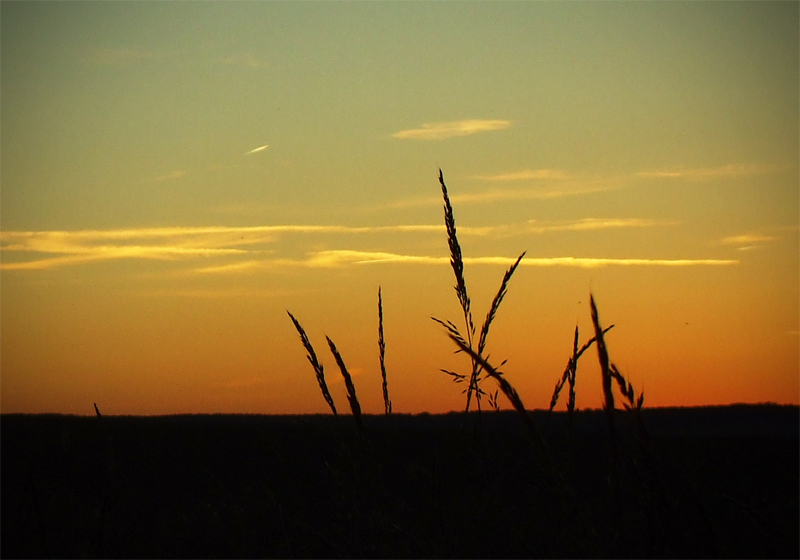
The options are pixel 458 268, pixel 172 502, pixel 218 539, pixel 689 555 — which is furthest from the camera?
pixel 172 502

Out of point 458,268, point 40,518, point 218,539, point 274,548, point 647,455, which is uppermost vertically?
point 458,268

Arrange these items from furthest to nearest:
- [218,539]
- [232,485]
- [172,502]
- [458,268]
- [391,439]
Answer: [232,485] < [172,502] < [218,539] < [458,268] < [391,439]

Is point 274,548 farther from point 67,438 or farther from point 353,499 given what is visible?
point 67,438

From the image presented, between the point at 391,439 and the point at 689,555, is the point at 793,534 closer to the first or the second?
the point at 689,555

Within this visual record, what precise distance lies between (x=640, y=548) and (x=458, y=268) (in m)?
0.82

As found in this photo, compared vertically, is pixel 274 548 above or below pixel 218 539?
above

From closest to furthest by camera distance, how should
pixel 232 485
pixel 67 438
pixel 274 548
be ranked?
1. pixel 67 438
2. pixel 274 548
3. pixel 232 485

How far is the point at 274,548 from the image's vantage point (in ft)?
8.34

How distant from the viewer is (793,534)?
1532mm

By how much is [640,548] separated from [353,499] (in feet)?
2.52

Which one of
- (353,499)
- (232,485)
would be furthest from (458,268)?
(232,485)

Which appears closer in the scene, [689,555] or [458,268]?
[689,555]

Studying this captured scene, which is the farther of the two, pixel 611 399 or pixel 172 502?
pixel 172 502

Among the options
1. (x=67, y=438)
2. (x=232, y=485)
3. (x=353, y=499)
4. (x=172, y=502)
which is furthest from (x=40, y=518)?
(x=232, y=485)
